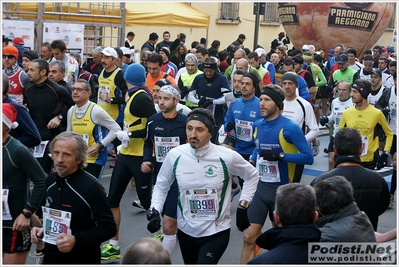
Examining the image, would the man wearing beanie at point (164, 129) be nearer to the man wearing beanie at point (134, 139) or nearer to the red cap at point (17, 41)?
the man wearing beanie at point (134, 139)

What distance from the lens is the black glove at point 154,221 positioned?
17.9ft

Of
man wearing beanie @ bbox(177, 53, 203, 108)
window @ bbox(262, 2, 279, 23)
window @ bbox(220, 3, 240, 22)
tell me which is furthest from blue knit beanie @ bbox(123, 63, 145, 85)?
window @ bbox(262, 2, 279, 23)

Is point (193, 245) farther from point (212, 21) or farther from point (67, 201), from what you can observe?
point (212, 21)

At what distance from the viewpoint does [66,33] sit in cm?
1549

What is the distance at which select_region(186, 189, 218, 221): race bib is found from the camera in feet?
18.3

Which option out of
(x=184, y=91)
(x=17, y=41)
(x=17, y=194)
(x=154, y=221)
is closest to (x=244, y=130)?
(x=154, y=221)

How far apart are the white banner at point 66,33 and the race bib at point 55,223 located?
420 inches

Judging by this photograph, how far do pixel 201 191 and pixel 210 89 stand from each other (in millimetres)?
6003

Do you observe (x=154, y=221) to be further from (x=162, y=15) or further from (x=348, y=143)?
(x=162, y=15)

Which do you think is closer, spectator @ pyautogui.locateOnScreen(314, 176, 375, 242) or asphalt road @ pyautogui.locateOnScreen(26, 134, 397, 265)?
spectator @ pyautogui.locateOnScreen(314, 176, 375, 242)

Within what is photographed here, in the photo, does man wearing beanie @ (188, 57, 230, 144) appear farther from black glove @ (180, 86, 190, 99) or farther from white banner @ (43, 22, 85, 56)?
white banner @ (43, 22, 85, 56)

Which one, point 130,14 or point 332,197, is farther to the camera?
point 130,14

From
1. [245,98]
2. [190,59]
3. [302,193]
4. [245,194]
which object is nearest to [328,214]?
[302,193]

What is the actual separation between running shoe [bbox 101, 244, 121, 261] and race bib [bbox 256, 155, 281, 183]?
166 cm
